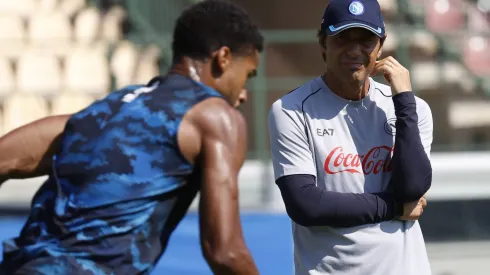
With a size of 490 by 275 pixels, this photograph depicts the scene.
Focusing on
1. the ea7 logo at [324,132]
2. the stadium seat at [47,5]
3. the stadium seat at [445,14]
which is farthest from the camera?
the stadium seat at [47,5]

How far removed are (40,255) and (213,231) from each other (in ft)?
1.51

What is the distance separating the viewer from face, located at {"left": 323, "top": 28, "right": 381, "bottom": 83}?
9.49 feet

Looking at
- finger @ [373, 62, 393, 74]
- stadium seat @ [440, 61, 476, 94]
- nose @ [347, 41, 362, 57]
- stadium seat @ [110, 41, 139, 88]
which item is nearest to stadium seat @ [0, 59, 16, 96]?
stadium seat @ [110, 41, 139, 88]

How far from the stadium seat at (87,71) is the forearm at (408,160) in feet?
19.6

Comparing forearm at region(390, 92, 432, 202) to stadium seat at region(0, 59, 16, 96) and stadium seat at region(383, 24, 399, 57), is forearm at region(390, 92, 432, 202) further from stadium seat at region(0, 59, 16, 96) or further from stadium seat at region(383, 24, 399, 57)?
stadium seat at region(0, 59, 16, 96)

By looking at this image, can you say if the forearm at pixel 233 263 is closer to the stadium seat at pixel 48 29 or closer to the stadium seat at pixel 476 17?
the stadium seat at pixel 48 29

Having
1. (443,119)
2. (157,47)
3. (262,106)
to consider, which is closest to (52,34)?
(157,47)

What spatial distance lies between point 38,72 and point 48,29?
84 centimetres

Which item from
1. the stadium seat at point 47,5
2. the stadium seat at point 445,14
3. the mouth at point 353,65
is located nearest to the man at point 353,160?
the mouth at point 353,65

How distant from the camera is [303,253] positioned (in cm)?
294

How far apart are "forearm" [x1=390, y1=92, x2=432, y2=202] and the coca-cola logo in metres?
0.07

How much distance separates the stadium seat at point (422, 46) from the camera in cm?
895

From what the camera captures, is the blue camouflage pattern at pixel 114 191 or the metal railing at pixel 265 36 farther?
the metal railing at pixel 265 36

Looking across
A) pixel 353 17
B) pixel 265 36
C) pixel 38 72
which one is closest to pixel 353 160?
pixel 353 17
